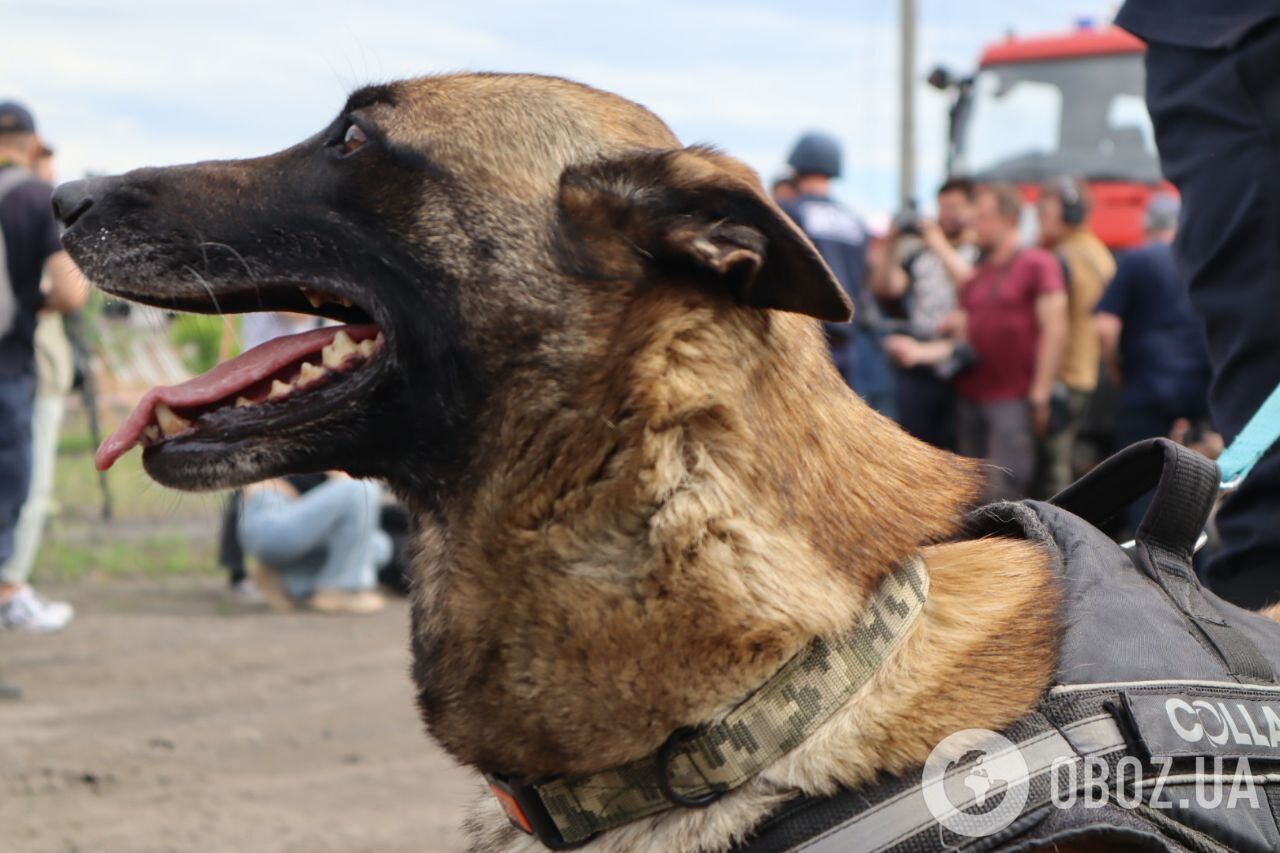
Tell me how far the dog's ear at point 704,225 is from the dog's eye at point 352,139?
35 cm

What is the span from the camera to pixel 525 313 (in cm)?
205

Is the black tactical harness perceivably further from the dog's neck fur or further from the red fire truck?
the red fire truck

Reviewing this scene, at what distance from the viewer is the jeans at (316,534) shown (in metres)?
7.41

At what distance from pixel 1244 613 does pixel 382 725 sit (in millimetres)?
3863

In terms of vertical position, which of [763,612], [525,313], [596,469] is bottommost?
[763,612]

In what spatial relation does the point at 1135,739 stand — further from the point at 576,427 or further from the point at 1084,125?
the point at 1084,125

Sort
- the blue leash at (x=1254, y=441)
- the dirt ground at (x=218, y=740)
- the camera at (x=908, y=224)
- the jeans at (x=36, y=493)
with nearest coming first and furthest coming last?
the blue leash at (x=1254, y=441) → the dirt ground at (x=218, y=740) → the jeans at (x=36, y=493) → the camera at (x=908, y=224)

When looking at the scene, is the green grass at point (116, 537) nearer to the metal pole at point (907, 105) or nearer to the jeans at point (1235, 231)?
the jeans at point (1235, 231)

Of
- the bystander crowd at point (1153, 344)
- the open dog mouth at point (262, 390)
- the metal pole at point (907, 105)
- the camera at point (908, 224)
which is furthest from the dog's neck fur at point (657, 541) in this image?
the metal pole at point (907, 105)


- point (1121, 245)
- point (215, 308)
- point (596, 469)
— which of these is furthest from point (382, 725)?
point (1121, 245)

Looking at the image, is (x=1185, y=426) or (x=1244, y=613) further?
(x=1185, y=426)

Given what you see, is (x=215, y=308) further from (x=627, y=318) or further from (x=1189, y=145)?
(x=1189, y=145)

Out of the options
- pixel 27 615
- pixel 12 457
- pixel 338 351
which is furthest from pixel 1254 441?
pixel 27 615

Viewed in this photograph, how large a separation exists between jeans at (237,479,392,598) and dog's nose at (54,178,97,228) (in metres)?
4.96
